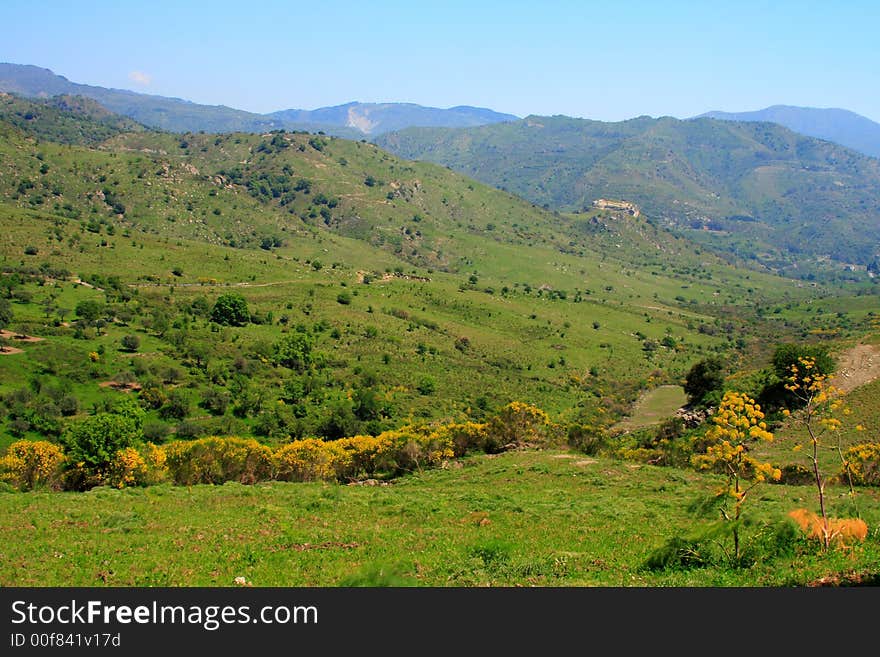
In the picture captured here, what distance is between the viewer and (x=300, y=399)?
267 feet

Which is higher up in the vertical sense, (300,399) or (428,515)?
(428,515)

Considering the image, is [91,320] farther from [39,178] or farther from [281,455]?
[39,178]

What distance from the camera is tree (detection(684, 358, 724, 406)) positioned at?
66750mm

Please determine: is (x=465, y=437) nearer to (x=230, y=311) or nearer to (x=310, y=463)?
(x=310, y=463)

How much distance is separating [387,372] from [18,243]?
7650 cm

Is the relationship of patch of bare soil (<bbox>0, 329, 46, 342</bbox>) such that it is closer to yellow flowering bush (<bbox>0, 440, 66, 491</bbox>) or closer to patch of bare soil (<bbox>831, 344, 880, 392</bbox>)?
yellow flowering bush (<bbox>0, 440, 66, 491</bbox>)

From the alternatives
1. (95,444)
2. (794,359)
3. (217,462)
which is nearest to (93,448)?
(95,444)

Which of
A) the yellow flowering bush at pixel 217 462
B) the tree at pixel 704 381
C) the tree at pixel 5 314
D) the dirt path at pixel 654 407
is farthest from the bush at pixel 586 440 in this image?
the tree at pixel 5 314

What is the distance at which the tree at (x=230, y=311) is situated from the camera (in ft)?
342

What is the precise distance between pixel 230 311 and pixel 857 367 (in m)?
87.3

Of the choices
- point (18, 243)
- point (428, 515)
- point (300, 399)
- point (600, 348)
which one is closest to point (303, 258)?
point (18, 243)

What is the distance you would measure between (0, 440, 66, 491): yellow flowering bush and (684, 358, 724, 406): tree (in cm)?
5778

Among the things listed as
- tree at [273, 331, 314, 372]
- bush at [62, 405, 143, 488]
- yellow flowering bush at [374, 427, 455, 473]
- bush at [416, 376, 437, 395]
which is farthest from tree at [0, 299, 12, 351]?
yellow flowering bush at [374, 427, 455, 473]
